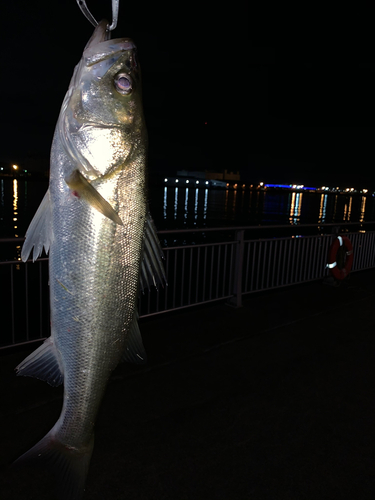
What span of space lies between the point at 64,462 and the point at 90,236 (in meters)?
1.12

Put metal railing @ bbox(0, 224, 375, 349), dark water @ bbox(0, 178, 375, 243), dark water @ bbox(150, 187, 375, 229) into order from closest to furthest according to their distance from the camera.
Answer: metal railing @ bbox(0, 224, 375, 349) → dark water @ bbox(0, 178, 375, 243) → dark water @ bbox(150, 187, 375, 229)

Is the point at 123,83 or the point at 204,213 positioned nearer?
the point at 123,83

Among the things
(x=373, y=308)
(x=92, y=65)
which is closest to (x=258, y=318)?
(x=373, y=308)

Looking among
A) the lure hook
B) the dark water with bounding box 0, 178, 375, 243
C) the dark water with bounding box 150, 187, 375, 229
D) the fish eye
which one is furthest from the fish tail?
the dark water with bounding box 150, 187, 375, 229

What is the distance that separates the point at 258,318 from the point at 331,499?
12.4ft

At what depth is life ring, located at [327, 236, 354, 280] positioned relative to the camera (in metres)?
8.34

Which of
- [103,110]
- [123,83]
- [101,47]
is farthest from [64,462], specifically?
[101,47]

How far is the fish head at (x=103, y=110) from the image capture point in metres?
1.55

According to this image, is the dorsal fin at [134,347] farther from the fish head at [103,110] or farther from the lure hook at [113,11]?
the lure hook at [113,11]

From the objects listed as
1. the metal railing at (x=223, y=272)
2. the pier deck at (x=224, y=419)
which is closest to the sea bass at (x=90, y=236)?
the metal railing at (x=223, y=272)

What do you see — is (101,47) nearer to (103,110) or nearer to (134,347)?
(103,110)

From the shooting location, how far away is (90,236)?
160 centimetres

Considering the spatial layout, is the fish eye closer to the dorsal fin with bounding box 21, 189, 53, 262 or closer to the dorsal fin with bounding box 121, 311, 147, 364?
the dorsal fin with bounding box 21, 189, 53, 262

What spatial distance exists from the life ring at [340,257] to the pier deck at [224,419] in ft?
9.48
